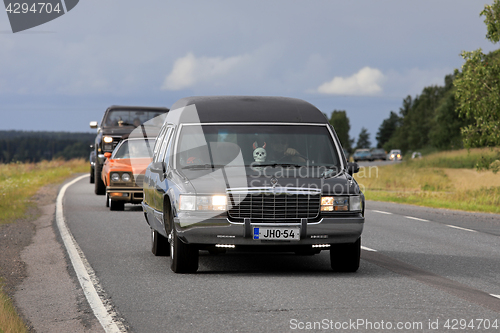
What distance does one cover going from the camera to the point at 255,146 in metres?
8.46

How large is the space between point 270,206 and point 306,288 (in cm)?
98

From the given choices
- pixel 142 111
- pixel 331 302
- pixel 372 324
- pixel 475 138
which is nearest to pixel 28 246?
pixel 331 302

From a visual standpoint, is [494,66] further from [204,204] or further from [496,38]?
[204,204]

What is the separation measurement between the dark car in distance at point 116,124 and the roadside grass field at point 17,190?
7.41 feet

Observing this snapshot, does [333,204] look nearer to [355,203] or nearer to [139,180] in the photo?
[355,203]

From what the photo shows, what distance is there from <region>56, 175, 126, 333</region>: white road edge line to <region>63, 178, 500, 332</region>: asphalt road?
0.10m

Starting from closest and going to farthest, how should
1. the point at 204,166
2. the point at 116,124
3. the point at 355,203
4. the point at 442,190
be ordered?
the point at 355,203 → the point at 204,166 → the point at 116,124 → the point at 442,190

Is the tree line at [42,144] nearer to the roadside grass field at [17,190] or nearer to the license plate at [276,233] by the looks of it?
the roadside grass field at [17,190]

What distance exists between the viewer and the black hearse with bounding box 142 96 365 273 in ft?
24.8

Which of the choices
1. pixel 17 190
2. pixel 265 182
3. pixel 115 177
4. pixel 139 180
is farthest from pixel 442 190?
pixel 265 182

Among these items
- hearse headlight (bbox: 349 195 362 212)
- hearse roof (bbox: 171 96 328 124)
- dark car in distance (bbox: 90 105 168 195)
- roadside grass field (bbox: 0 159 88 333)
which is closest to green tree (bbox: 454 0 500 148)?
dark car in distance (bbox: 90 105 168 195)

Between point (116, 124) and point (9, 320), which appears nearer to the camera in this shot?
point (9, 320)

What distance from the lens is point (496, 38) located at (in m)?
23.4

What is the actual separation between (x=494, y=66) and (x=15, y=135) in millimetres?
168287
